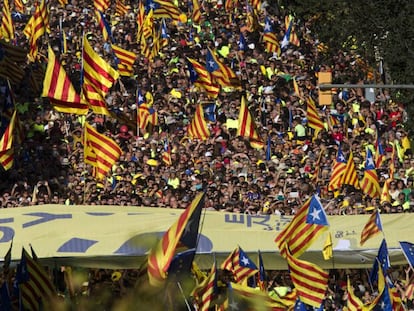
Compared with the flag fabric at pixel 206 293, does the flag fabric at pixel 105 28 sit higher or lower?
higher

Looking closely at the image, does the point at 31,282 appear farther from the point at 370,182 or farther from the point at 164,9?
the point at 164,9

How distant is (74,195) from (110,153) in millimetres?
1485

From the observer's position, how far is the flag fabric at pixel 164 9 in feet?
104

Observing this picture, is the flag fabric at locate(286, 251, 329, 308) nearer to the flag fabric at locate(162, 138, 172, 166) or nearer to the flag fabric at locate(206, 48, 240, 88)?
the flag fabric at locate(162, 138, 172, 166)

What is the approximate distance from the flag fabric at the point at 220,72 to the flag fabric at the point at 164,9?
3.71 m

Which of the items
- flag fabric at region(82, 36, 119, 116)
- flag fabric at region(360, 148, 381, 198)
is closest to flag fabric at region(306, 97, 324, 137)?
flag fabric at region(360, 148, 381, 198)

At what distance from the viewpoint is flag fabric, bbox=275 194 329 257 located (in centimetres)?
1596

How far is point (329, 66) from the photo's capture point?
108 ft

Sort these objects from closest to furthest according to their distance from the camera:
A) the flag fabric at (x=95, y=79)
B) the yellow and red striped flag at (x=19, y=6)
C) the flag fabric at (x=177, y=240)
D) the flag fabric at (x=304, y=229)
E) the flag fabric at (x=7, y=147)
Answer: the flag fabric at (x=177, y=240), the flag fabric at (x=304, y=229), the flag fabric at (x=95, y=79), the flag fabric at (x=7, y=147), the yellow and red striped flag at (x=19, y=6)

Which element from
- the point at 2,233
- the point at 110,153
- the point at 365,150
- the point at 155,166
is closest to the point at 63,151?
the point at 155,166

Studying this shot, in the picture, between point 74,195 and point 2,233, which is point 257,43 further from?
point 2,233

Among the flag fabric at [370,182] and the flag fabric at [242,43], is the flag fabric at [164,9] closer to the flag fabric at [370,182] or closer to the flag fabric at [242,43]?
the flag fabric at [242,43]

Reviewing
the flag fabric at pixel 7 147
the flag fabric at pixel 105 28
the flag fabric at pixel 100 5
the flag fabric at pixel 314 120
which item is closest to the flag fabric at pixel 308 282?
the flag fabric at pixel 7 147

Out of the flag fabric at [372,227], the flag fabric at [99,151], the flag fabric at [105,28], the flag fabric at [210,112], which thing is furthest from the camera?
the flag fabric at [105,28]
